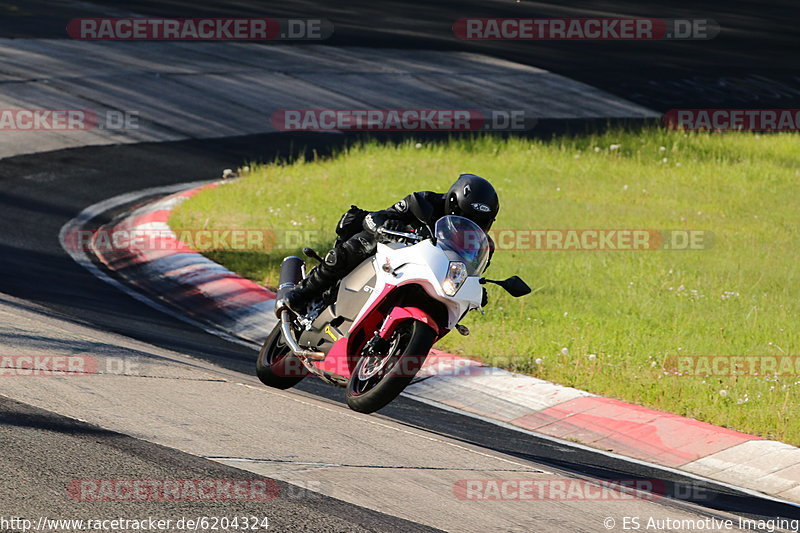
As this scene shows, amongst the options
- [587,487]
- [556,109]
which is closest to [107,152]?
[556,109]

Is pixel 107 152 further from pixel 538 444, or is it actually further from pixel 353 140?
pixel 538 444

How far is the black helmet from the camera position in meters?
6.97

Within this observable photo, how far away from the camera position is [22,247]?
1306 centimetres

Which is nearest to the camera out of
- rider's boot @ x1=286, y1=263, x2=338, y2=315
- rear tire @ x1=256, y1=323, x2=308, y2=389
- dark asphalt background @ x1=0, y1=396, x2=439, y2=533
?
dark asphalt background @ x1=0, y1=396, x2=439, y2=533

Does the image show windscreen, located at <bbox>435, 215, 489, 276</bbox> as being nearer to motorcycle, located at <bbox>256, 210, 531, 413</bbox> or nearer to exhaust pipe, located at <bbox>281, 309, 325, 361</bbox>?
motorcycle, located at <bbox>256, 210, 531, 413</bbox>

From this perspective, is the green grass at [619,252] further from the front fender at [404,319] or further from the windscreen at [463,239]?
the front fender at [404,319]
